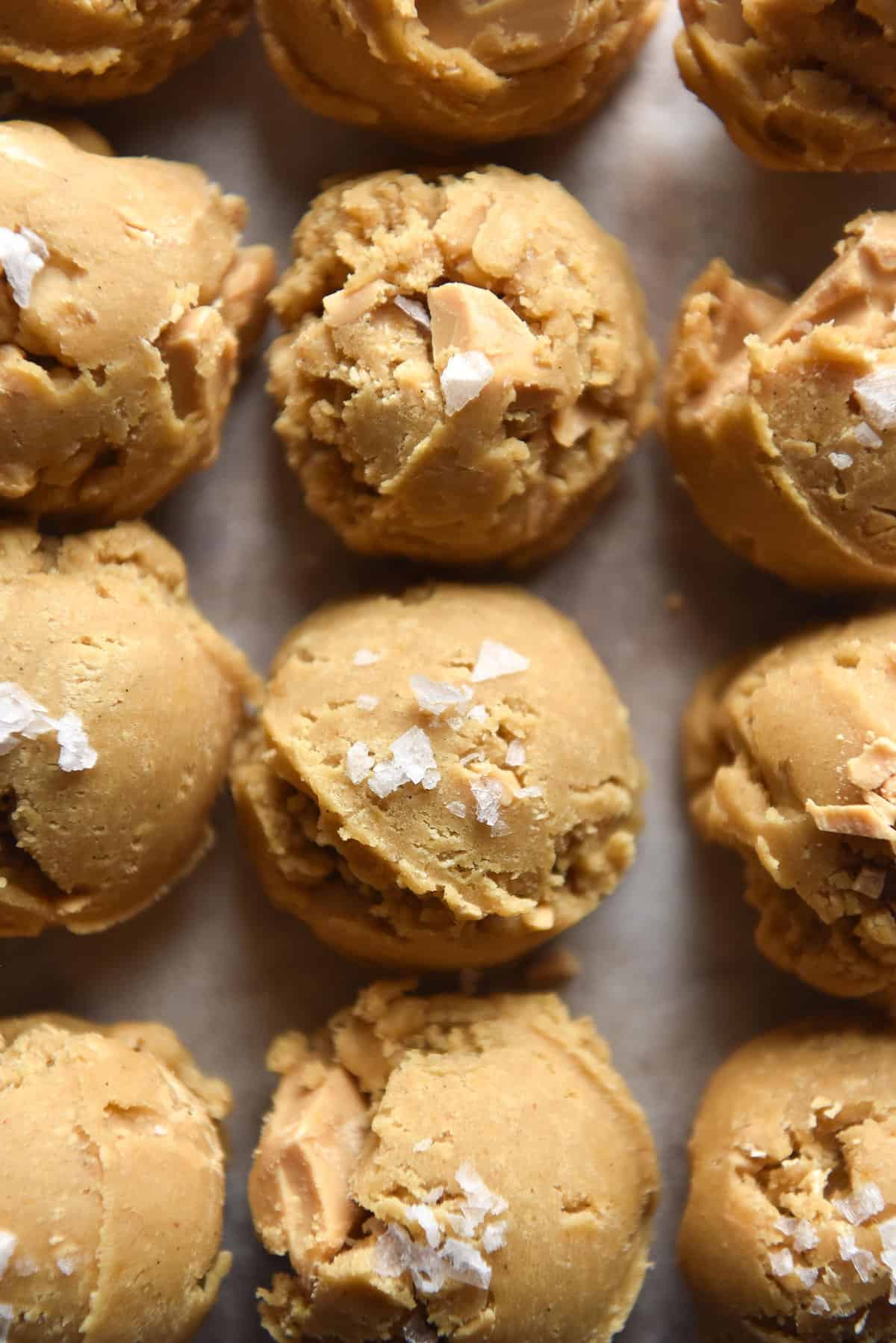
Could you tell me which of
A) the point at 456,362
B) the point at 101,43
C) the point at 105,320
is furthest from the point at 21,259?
the point at 456,362

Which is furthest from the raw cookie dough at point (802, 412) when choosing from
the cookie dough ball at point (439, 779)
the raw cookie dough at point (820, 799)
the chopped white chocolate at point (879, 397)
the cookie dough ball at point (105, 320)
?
the cookie dough ball at point (105, 320)

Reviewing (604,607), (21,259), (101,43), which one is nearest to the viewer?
(21,259)

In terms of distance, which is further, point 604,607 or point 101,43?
point 604,607

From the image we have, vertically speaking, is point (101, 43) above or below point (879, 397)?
below

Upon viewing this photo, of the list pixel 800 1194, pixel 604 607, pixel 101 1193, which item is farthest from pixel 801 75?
pixel 101 1193

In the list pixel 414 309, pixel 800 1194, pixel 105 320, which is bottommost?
pixel 800 1194

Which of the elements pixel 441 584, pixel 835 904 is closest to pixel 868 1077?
pixel 835 904

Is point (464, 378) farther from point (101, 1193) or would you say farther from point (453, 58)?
point (101, 1193)

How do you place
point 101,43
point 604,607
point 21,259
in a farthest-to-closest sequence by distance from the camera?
point 604,607, point 101,43, point 21,259
